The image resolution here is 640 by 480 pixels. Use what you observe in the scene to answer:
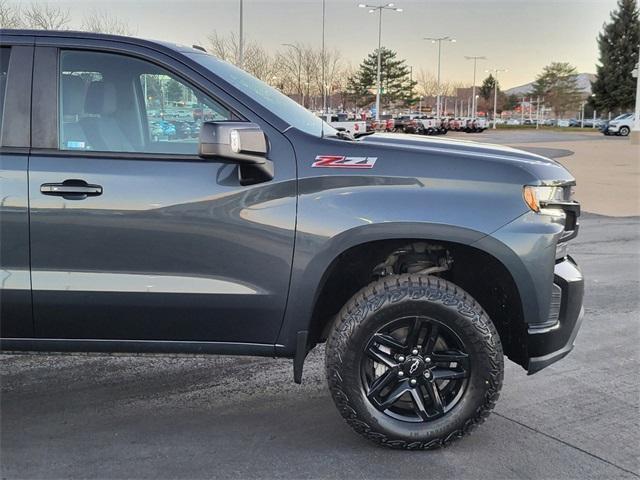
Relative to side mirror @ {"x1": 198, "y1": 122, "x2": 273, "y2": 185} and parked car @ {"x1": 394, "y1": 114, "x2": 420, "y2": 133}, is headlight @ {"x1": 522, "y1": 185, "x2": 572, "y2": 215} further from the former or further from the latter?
parked car @ {"x1": 394, "y1": 114, "x2": 420, "y2": 133}

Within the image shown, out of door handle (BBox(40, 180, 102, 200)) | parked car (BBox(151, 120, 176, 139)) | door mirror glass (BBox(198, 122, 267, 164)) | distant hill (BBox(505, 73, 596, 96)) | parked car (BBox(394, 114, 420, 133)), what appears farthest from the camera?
distant hill (BBox(505, 73, 596, 96))

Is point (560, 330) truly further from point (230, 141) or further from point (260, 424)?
point (230, 141)

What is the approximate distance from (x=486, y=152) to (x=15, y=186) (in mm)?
2285

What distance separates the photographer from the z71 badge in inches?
122

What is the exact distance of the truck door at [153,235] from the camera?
3082mm

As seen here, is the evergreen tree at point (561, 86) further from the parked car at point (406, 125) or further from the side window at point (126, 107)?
the side window at point (126, 107)

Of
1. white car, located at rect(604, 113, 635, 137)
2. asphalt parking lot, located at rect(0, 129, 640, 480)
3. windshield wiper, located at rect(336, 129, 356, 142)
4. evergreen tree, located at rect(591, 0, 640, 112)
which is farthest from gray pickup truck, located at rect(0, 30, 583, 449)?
evergreen tree, located at rect(591, 0, 640, 112)

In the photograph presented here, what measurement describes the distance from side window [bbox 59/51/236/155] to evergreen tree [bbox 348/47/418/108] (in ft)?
251

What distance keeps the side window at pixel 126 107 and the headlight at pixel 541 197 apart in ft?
4.78

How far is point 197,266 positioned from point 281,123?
0.80 meters

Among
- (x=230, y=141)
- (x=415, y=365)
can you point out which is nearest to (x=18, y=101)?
(x=230, y=141)

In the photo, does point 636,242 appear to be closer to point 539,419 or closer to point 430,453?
point 539,419

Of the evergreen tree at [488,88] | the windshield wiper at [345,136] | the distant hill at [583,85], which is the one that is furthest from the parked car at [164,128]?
the evergreen tree at [488,88]

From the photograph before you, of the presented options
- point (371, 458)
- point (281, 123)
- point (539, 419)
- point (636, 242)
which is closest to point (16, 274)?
point (281, 123)
